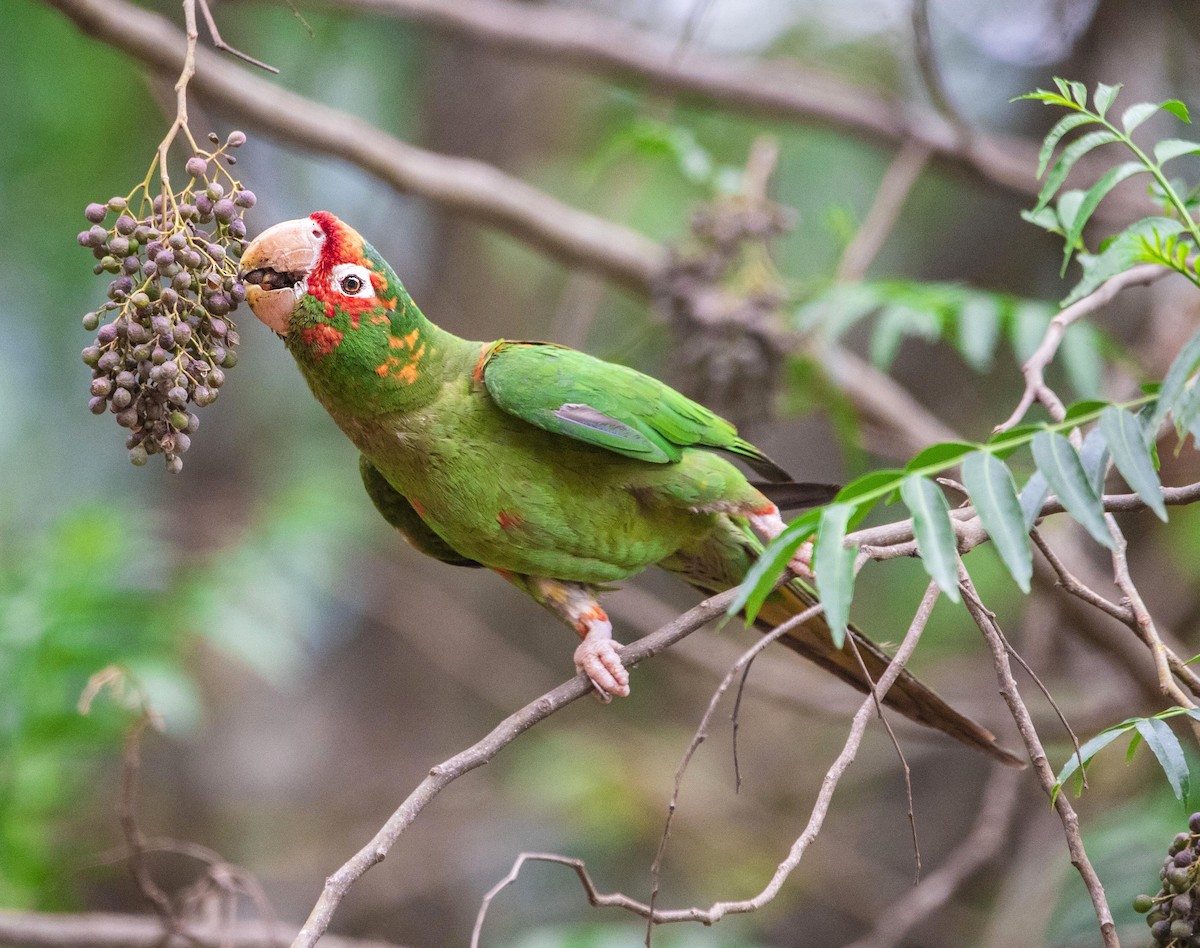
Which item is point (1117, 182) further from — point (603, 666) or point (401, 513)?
point (401, 513)

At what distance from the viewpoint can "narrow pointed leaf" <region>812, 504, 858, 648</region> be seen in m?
1.47

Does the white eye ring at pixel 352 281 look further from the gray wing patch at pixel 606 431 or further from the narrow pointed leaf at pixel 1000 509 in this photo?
the narrow pointed leaf at pixel 1000 509

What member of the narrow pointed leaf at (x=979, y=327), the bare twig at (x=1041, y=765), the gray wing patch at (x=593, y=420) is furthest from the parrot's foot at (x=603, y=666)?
the narrow pointed leaf at (x=979, y=327)

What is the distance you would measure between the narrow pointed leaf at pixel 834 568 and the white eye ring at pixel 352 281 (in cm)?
124

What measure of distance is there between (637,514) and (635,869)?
4213 millimetres

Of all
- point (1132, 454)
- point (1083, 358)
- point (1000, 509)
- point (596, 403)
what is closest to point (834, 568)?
point (1000, 509)

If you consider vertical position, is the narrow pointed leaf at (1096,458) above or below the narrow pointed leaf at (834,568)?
above

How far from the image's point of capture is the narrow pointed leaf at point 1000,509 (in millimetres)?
1486

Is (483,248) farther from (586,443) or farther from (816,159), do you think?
(586,443)

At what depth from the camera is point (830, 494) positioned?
2.88m

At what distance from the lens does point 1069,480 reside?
1.59 metres

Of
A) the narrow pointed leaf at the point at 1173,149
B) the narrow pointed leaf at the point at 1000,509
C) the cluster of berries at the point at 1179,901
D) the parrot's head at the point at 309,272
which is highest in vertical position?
the narrow pointed leaf at the point at 1173,149

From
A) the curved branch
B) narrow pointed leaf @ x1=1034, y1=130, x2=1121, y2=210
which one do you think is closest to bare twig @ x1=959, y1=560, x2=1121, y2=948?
narrow pointed leaf @ x1=1034, y1=130, x2=1121, y2=210

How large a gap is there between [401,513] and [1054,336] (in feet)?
5.44
